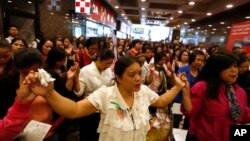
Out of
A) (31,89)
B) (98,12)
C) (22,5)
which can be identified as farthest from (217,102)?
(98,12)

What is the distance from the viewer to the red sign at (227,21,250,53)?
8461 mm

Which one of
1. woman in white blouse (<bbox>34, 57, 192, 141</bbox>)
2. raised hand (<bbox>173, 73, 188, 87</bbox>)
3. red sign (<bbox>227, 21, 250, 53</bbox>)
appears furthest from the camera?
red sign (<bbox>227, 21, 250, 53</bbox>)

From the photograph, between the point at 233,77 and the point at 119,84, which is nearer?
the point at 119,84

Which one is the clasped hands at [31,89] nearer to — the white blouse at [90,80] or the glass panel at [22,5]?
the white blouse at [90,80]


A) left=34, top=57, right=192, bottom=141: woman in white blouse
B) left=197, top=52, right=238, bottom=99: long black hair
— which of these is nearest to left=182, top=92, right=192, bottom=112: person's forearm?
left=197, top=52, right=238, bottom=99: long black hair

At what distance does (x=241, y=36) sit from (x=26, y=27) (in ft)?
26.1

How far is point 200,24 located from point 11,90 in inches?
683

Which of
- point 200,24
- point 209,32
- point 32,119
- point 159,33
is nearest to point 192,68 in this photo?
point 32,119

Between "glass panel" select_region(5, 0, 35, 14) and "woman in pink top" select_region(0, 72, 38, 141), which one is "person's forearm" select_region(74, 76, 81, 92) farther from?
"glass panel" select_region(5, 0, 35, 14)

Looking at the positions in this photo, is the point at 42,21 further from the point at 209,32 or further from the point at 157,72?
the point at 209,32

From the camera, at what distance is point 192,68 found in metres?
3.60

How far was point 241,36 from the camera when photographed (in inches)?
359

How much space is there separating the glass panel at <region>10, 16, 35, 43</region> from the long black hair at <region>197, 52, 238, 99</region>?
4423mm

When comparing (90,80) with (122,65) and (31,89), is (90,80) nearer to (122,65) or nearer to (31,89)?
(122,65)
